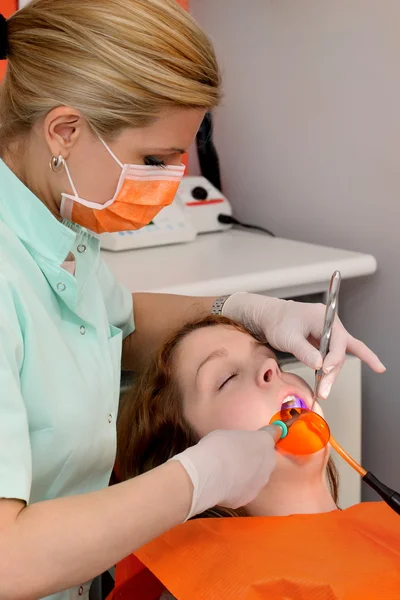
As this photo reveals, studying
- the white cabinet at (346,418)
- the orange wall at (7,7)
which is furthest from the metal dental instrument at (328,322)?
the orange wall at (7,7)

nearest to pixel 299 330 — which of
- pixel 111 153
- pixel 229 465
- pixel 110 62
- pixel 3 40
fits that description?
pixel 229 465

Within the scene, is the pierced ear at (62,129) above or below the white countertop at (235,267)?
above

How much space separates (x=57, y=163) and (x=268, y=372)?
54 cm

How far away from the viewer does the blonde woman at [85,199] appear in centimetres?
108

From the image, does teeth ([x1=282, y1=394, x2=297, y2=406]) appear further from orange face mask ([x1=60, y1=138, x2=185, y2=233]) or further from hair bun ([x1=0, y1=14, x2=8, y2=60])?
hair bun ([x1=0, y1=14, x2=8, y2=60])

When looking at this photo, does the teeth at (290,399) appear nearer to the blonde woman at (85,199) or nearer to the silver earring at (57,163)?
the blonde woman at (85,199)

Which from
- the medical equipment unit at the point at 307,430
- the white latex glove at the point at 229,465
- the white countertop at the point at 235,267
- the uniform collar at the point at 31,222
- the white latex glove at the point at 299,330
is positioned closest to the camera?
the white latex glove at the point at 229,465

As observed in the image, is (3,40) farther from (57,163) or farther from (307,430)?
(307,430)

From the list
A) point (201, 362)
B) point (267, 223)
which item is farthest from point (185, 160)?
point (201, 362)

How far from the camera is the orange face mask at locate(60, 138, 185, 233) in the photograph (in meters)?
1.22

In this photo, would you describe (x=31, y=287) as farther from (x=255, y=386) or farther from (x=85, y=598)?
(x=85, y=598)

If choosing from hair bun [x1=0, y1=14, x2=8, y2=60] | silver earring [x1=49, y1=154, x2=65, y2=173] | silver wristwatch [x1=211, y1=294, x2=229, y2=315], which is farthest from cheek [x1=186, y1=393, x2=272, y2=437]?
hair bun [x1=0, y1=14, x2=8, y2=60]

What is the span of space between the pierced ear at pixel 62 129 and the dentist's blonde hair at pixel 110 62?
13 millimetres

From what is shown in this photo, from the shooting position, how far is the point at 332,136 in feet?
7.03
